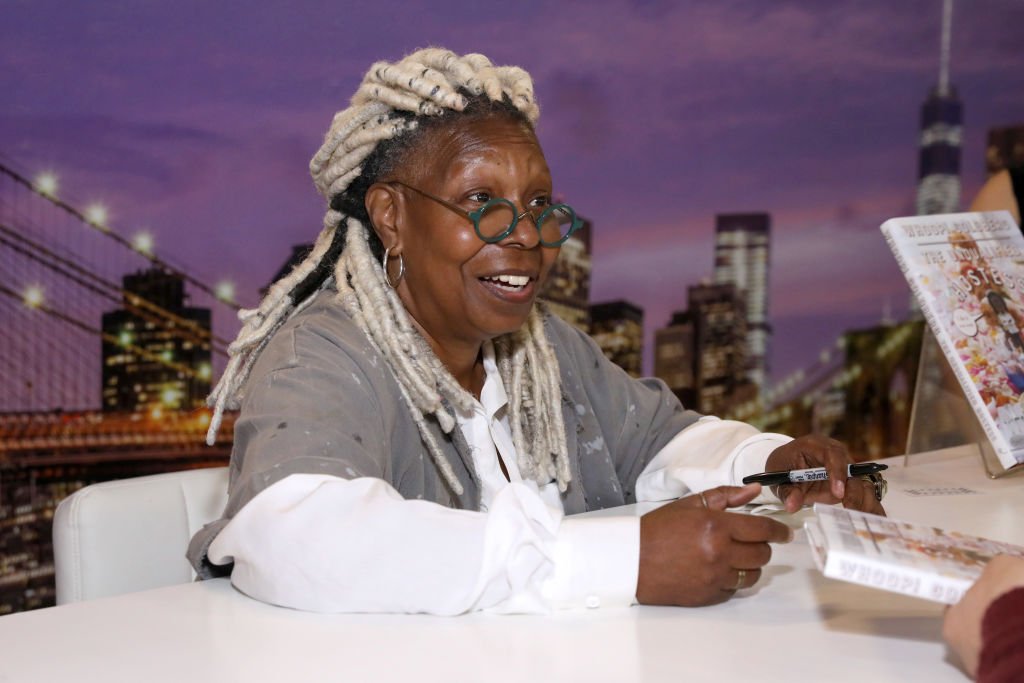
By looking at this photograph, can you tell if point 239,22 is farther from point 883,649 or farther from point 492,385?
point 883,649

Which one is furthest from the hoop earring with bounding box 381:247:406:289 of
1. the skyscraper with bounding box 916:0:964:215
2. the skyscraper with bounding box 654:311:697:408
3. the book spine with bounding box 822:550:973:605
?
the skyscraper with bounding box 916:0:964:215

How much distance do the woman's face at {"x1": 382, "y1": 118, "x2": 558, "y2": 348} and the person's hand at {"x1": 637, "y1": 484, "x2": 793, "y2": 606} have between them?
0.55 meters

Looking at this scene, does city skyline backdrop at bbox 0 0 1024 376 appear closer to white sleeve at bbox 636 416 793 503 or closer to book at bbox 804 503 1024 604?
white sleeve at bbox 636 416 793 503

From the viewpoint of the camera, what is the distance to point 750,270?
4.95 metres

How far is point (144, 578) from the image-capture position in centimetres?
141

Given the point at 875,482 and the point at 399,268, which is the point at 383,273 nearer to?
the point at 399,268

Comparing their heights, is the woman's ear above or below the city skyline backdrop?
below

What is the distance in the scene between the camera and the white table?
870 millimetres

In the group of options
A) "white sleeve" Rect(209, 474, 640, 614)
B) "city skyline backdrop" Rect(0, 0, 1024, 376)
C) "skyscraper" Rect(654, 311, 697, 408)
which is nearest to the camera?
"white sleeve" Rect(209, 474, 640, 614)

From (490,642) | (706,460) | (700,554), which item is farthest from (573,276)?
(490,642)

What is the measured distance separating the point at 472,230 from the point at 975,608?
879 mm

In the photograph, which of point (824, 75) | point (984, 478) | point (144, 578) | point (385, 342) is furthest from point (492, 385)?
point (824, 75)

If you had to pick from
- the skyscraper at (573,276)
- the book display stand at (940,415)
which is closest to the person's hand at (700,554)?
the book display stand at (940,415)

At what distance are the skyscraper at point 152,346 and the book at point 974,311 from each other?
235 cm
